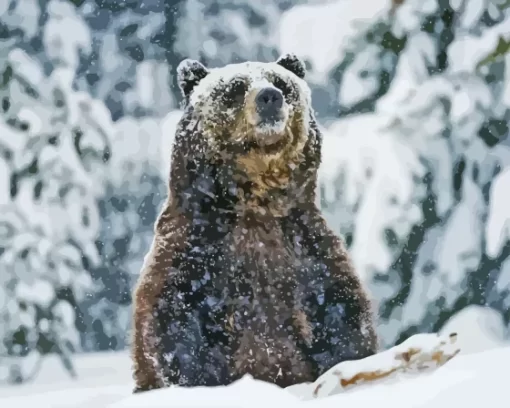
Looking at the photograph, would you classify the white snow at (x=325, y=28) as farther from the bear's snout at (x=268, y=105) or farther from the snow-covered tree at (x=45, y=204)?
the snow-covered tree at (x=45, y=204)

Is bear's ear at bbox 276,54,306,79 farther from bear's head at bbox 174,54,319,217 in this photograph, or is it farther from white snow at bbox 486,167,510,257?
white snow at bbox 486,167,510,257

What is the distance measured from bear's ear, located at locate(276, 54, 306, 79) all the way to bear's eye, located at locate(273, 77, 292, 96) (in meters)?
0.06

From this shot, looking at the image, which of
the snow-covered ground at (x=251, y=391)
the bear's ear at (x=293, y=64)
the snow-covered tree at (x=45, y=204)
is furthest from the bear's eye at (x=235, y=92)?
the snow-covered ground at (x=251, y=391)

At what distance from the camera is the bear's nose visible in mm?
1445

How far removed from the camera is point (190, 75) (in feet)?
5.04

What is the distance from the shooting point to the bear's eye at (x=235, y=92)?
1468 millimetres

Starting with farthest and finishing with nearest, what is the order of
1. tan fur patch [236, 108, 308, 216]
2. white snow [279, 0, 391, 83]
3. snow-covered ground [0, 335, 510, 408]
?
white snow [279, 0, 391, 83] < tan fur patch [236, 108, 308, 216] < snow-covered ground [0, 335, 510, 408]

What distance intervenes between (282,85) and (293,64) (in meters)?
0.08

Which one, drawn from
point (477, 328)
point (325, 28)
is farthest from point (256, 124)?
point (477, 328)

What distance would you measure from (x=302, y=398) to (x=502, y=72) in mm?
863

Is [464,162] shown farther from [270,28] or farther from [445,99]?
[270,28]

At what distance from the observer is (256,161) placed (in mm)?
1467

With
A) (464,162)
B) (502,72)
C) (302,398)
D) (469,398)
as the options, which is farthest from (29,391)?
(502,72)

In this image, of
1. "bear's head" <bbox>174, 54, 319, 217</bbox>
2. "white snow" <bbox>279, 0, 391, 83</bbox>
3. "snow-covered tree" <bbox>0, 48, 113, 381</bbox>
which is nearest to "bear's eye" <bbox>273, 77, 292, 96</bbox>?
"bear's head" <bbox>174, 54, 319, 217</bbox>
